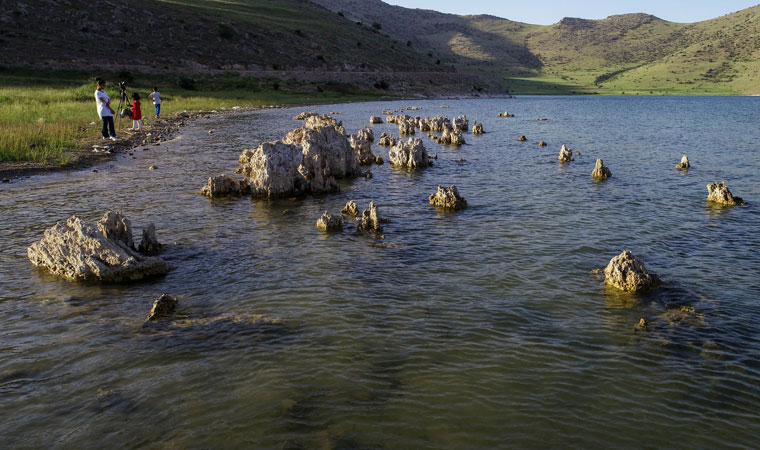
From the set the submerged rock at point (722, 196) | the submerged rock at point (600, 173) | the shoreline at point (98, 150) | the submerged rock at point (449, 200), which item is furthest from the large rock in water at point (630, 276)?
the shoreline at point (98, 150)

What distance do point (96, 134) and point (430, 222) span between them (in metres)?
30.4

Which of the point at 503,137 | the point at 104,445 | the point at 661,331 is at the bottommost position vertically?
the point at 104,445

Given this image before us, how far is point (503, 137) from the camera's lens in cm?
4772

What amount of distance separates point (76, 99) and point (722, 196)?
184 feet

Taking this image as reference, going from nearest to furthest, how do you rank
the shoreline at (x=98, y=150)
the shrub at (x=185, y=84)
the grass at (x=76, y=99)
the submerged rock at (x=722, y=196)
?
the submerged rock at (x=722, y=196) < the shoreline at (x=98, y=150) < the grass at (x=76, y=99) < the shrub at (x=185, y=84)

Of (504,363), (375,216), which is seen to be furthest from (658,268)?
(375,216)

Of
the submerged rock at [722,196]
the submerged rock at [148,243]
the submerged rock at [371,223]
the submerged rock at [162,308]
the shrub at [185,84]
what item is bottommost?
the submerged rock at [162,308]

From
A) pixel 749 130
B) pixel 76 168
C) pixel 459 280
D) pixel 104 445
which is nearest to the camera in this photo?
pixel 104 445

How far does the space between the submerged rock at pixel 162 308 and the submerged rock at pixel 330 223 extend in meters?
6.96

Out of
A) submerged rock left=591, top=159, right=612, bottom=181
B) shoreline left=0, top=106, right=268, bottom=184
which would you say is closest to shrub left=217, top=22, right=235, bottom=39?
shoreline left=0, top=106, right=268, bottom=184

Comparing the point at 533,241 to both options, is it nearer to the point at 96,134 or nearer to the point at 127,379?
the point at 127,379

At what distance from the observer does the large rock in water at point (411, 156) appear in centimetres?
3050

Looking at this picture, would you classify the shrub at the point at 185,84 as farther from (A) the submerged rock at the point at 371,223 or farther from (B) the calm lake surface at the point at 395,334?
(A) the submerged rock at the point at 371,223

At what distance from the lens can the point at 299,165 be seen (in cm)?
2294
